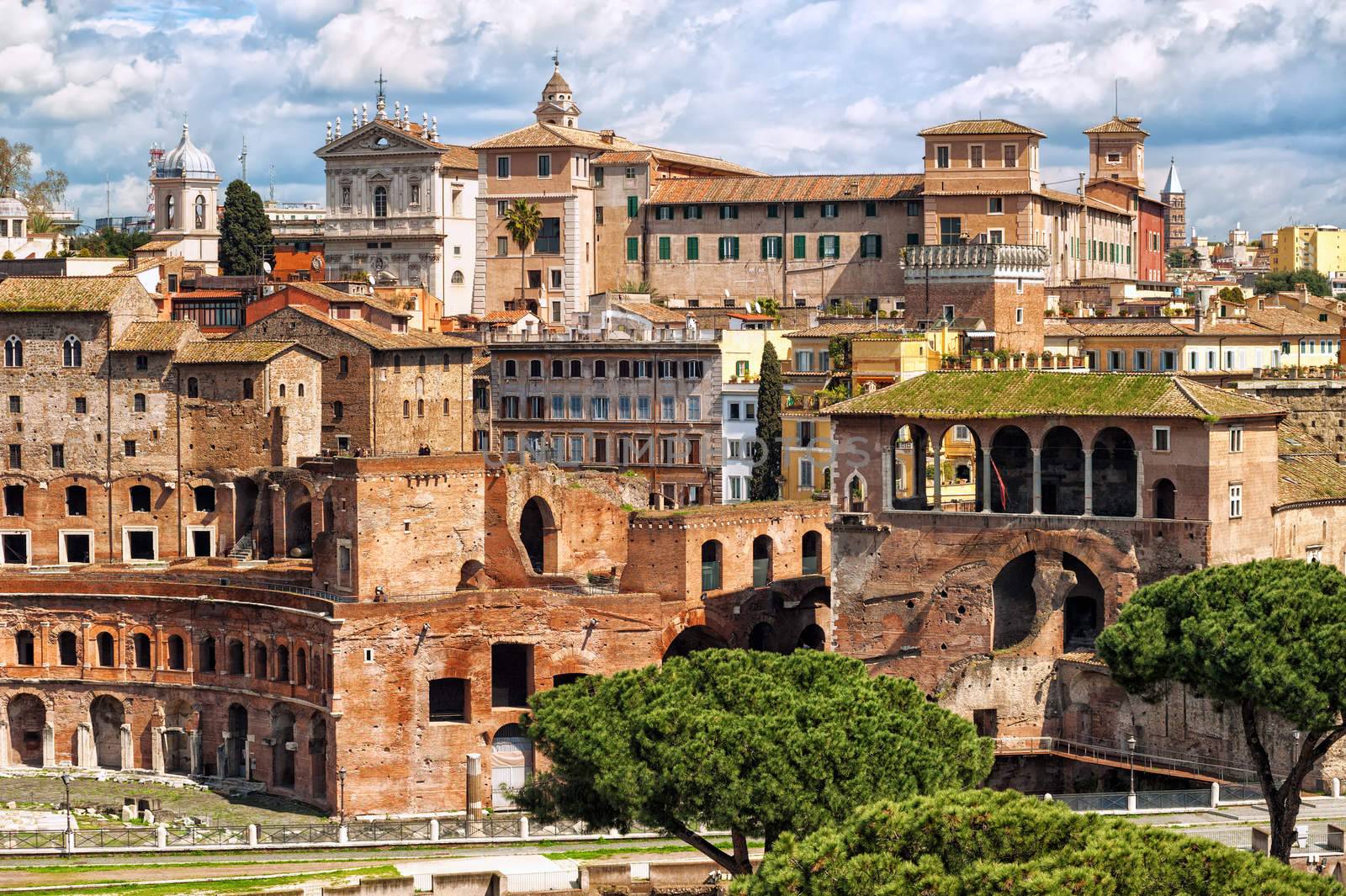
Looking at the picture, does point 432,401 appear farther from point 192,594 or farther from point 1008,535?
point 1008,535

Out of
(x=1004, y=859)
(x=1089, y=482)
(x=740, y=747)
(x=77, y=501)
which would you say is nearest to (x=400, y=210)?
(x=77, y=501)

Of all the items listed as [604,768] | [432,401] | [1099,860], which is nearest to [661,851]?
[604,768]

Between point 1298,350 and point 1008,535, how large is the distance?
27796mm

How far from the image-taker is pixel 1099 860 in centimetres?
3675

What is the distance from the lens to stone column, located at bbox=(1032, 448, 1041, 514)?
66.0 meters

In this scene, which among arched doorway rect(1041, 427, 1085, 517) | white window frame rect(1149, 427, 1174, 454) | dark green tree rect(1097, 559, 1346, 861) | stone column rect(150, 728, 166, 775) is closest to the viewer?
dark green tree rect(1097, 559, 1346, 861)

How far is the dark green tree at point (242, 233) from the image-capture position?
106 metres

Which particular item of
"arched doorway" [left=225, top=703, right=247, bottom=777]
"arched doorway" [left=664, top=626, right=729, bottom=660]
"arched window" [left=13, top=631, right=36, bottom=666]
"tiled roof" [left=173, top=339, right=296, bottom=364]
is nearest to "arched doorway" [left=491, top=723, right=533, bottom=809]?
"arched doorway" [left=664, top=626, right=729, bottom=660]

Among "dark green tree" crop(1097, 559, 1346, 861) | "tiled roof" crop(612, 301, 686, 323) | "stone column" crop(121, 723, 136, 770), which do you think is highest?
"tiled roof" crop(612, 301, 686, 323)

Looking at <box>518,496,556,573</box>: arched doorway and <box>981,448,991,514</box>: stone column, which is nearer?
<box>981,448,991,514</box>: stone column

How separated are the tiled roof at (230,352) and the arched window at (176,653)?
475 inches

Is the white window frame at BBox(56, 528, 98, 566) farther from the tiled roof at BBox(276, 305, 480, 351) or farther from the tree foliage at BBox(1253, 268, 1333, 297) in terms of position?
the tree foliage at BBox(1253, 268, 1333, 297)

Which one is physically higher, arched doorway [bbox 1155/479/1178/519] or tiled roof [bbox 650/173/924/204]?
tiled roof [bbox 650/173/924/204]

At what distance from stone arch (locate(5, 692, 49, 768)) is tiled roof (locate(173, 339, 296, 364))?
1381 cm
